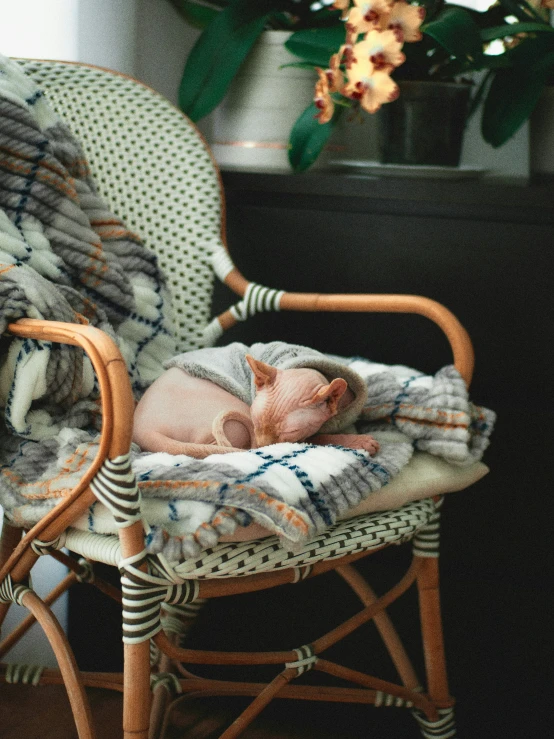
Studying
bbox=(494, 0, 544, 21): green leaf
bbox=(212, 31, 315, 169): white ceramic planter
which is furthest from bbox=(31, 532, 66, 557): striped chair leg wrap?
bbox=(494, 0, 544, 21): green leaf

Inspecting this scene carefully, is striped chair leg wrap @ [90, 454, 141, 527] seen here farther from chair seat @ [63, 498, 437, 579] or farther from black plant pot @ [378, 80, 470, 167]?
black plant pot @ [378, 80, 470, 167]

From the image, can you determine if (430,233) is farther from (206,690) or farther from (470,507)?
(206,690)

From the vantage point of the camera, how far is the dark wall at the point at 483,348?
4.15 ft

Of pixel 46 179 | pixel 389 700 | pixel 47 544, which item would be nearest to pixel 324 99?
pixel 46 179

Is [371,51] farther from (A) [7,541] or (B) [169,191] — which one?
(A) [7,541]

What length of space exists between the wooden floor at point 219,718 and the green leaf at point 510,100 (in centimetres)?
101

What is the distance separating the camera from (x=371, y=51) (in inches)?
46.4

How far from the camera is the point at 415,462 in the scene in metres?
0.98

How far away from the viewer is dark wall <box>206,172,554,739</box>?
1266mm

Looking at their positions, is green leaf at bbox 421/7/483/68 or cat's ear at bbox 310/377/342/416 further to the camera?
green leaf at bbox 421/7/483/68

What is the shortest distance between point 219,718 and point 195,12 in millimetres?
1342

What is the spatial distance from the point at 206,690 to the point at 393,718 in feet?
1.24

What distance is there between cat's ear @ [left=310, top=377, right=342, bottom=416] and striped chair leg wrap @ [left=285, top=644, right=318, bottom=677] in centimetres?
32

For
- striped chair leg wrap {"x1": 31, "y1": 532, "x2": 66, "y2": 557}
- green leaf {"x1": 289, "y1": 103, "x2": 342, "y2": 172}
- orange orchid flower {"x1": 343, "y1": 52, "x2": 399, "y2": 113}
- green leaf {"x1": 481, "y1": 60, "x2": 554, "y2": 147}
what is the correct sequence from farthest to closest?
1. green leaf {"x1": 289, "y1": 103, "x2": 342, "y2": 172}
2. green leaf {"x1": 481, "y1": 60, "x2": 554, "y2": 147}
3. orange orchid flower {"x1": 343, "y1": 52, "x2": 399, "y2": 113}
4. striped chair leg wrap {"x1": 31, "y1": 532, "x2": 66, "y2": 557}
